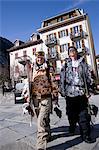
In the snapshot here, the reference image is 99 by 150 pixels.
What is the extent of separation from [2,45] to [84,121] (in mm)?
46422

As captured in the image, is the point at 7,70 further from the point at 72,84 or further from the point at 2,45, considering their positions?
the point at 72,84

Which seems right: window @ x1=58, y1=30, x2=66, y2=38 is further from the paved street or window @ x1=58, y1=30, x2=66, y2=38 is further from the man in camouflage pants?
the man in camouflage pants

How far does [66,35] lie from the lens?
33594 millimetres

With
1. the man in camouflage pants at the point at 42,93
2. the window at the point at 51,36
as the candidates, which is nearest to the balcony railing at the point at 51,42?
the window at the point at 51,36

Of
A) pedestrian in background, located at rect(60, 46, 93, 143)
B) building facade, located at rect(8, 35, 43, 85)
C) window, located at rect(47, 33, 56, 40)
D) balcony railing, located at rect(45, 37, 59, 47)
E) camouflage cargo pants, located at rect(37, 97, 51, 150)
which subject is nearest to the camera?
camouflage cargo pants, located at rect(37, 97, 51, 150)

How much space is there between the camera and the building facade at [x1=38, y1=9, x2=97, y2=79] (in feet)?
104

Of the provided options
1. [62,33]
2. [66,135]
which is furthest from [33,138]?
[62,33]

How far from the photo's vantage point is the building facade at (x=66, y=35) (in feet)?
104

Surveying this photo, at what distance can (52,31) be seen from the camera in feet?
115

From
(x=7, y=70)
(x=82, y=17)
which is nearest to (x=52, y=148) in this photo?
(x=82, y=17)

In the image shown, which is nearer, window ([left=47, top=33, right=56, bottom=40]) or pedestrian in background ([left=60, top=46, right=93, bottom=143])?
pedestrian in background ([left=60, top=46, right=93, bottom=143])

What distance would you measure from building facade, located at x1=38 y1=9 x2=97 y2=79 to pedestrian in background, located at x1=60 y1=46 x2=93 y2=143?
27.5 meters

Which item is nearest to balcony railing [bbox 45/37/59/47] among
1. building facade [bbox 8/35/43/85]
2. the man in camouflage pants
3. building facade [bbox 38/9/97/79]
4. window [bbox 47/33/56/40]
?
building facade [bbox 38/9/97/79]

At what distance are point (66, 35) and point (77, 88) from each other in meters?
30.9
